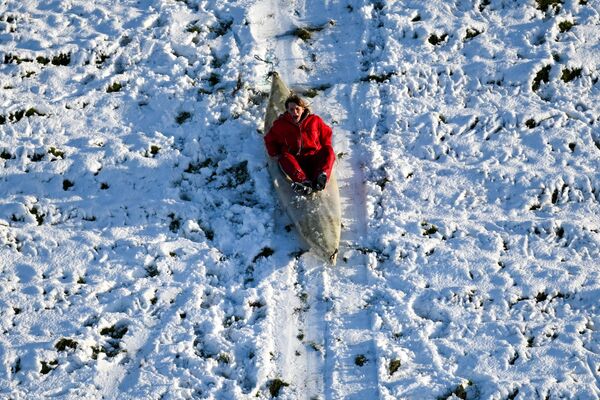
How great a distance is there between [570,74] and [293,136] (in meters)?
4.30

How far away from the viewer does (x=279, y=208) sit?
373 inches

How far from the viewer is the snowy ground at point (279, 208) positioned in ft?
27.0

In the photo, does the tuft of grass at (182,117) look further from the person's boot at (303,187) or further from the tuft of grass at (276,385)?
the tuft of grass at (276,385)

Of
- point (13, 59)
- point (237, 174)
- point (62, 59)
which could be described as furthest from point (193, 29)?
point (237, 174)

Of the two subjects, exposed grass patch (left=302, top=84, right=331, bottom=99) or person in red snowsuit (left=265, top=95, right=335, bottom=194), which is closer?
person in red snowsuit (left=265, top=95, right=335, bottom=194)

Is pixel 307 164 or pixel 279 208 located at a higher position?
pixel 307 164

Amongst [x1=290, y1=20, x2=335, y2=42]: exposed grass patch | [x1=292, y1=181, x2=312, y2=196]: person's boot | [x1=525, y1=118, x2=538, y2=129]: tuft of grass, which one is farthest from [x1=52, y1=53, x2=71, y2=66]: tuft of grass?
[x1=525, y1=118, x2=538, y2=129]: tuft of grass

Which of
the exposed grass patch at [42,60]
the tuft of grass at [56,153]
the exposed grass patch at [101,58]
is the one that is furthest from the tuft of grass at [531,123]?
the exposed grass patch at [42,60]

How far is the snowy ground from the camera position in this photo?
824 centimetres

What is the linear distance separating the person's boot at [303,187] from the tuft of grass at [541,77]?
12.5 feet

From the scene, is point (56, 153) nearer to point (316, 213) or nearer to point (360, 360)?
point (316, 213)

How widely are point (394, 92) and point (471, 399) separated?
4502 mm

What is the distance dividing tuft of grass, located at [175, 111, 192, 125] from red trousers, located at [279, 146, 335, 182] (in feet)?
6.09

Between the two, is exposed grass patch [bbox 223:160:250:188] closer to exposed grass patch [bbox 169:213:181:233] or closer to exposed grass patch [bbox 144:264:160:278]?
exposed grass patch [bbox 169:213:181:233]
